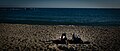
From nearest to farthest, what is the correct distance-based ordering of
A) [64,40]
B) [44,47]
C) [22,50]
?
[22,50]
[44,47]
[64,40]

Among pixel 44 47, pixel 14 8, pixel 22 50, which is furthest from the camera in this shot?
pixel 14 8

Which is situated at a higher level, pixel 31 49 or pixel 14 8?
pixel 31 49

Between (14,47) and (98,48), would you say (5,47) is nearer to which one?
(14,47)

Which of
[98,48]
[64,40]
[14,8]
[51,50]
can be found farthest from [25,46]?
[14,8]

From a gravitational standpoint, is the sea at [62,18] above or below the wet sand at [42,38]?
below

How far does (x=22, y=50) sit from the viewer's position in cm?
1286

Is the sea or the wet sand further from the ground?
the wet sand

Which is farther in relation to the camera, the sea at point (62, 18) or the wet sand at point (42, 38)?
the sea at point (62, 18)

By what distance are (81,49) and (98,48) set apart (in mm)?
1566

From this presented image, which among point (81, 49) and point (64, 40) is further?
point (64, 40)

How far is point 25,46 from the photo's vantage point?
45.9 feet

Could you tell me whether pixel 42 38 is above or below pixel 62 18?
above

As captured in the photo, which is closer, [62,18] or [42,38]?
[42,38]

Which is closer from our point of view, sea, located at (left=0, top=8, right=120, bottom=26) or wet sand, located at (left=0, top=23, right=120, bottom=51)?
wet sand, located at (left=0, top=23, right=120, bottom=51)
